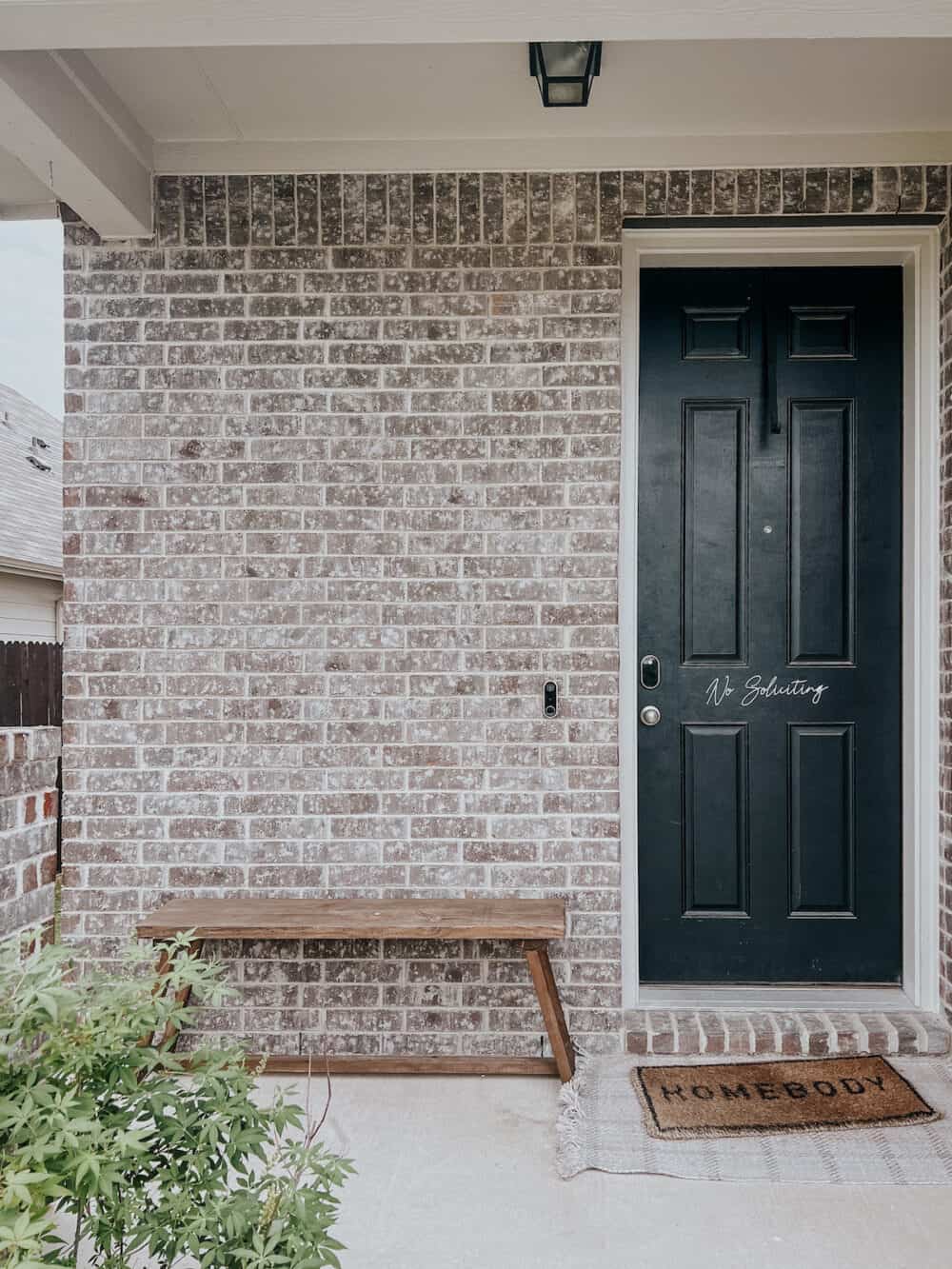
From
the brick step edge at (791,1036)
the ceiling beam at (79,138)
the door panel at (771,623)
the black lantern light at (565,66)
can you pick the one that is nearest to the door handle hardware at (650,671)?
the door panel at (771,623)

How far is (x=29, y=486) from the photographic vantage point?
7371 millimetres

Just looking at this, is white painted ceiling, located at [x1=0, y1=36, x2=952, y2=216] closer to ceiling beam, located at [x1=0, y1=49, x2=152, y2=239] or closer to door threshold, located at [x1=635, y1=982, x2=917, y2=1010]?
ceiling beam, located at [x1=0, y1=49, x2=152, y2=239]

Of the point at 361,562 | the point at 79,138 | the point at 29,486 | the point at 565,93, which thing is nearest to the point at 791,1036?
the point at 361,562

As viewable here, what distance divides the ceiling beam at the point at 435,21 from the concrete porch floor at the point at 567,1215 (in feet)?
7.98

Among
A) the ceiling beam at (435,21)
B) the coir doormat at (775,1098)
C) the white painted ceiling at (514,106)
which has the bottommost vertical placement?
the coir doormat at (775,1098)

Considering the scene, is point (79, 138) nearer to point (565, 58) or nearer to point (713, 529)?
point (565, 58)

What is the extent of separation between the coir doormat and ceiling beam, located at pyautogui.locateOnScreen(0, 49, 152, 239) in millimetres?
2880

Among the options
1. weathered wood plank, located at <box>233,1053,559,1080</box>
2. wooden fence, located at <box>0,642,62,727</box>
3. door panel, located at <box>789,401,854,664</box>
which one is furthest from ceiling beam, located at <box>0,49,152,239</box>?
weathered wood plank, located at <box>233,1053,559,1080</box>

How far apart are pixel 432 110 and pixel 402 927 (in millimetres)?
2290

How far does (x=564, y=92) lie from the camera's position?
92.9 inches

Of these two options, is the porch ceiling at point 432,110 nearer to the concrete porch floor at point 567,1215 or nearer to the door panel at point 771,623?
the door panel at point 771,623

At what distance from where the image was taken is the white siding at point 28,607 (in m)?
6.24

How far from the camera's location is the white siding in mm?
6242

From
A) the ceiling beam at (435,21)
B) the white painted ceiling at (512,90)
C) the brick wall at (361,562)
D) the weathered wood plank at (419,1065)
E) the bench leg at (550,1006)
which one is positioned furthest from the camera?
the brick wall at (361,562)
